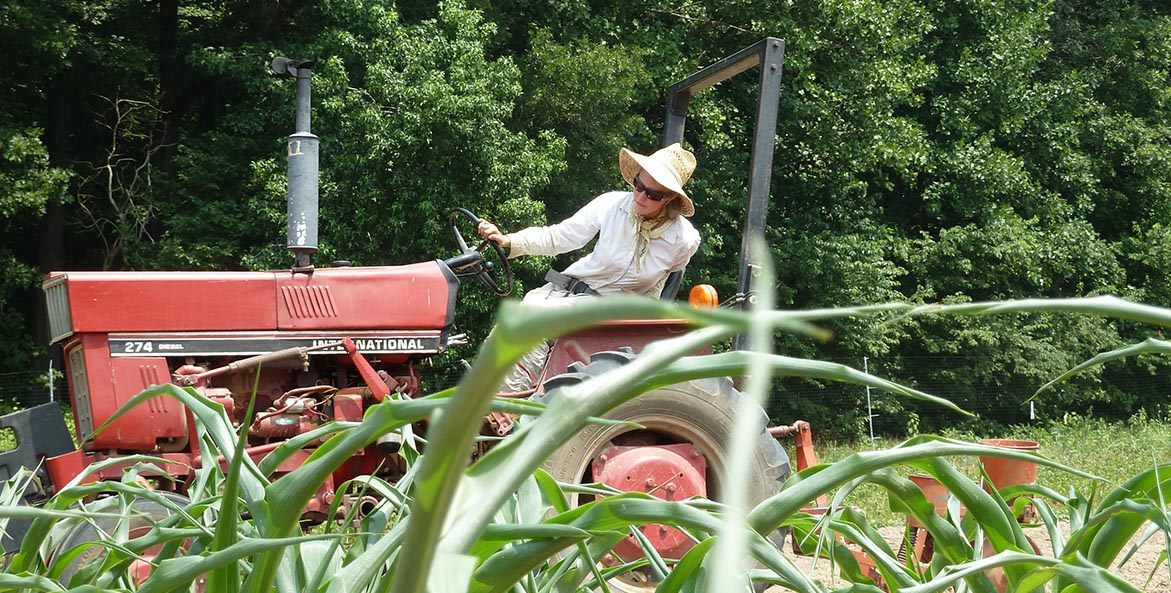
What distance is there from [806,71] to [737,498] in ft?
42.1

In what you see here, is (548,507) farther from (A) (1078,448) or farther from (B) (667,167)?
(A) (1078,448)

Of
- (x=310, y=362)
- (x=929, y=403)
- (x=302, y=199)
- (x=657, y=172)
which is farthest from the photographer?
(x=929, y=403)

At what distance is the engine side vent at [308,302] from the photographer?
12.7ft

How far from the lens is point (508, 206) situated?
10227 millimetres

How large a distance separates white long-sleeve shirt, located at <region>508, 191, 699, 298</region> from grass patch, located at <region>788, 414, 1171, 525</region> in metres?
2.76

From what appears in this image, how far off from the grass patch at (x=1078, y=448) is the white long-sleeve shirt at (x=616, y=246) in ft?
9.06

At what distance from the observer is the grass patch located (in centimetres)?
714

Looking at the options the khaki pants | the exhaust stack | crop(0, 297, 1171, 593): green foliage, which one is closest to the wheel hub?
the khaki pants

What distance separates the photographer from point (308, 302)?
390cm

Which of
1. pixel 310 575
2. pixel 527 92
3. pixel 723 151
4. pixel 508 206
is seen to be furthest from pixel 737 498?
pixel 723 151

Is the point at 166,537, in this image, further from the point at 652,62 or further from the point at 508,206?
the point at 652,62

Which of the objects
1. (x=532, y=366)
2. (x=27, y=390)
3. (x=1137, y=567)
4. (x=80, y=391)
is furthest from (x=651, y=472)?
(x=27, y=390)

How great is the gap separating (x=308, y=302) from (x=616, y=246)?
1.06 m

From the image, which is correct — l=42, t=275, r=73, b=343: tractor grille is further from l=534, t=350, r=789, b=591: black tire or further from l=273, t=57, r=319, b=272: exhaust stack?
l=534, t=350, r=789, b=591: black tire
